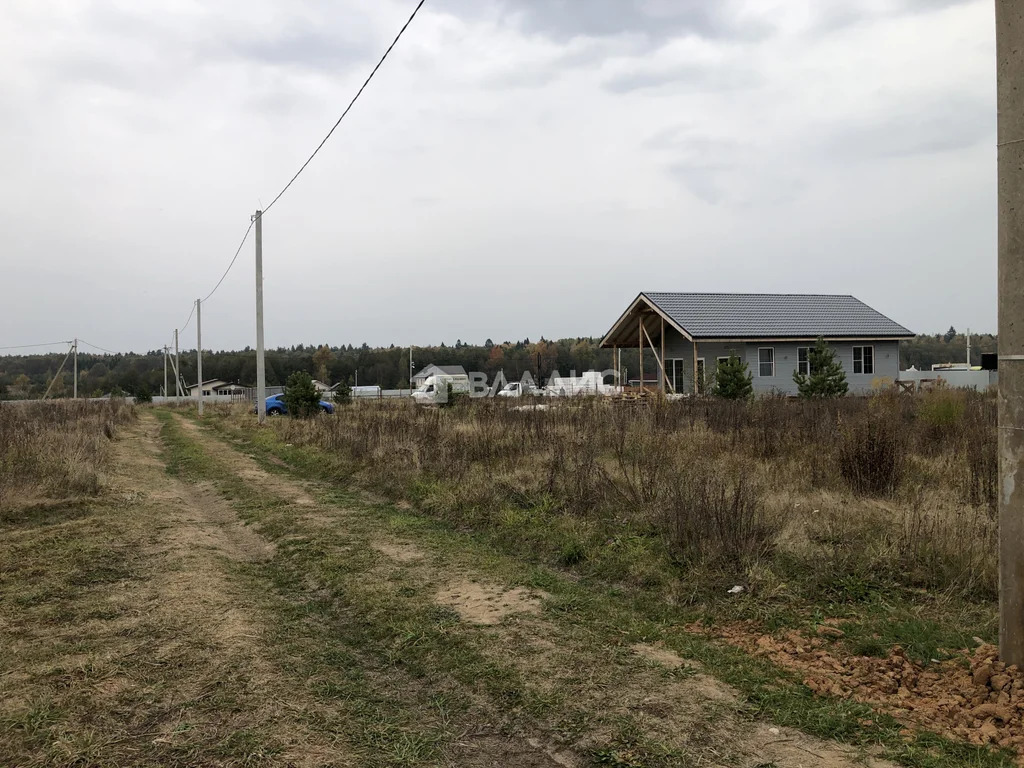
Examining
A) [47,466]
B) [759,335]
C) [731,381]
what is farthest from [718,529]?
[759,335]

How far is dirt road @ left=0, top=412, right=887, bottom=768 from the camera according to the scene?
10.7ft

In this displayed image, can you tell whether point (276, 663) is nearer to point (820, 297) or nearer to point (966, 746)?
point (966, 746)

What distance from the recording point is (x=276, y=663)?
4.25 metres

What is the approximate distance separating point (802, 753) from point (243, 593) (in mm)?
4268

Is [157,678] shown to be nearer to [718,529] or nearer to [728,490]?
[718,529]

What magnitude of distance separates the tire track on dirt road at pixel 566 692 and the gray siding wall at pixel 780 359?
80.9ft

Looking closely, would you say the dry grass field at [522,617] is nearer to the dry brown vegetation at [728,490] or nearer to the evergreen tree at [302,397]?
the dry brown vegetation at [728,490]

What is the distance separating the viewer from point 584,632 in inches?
187

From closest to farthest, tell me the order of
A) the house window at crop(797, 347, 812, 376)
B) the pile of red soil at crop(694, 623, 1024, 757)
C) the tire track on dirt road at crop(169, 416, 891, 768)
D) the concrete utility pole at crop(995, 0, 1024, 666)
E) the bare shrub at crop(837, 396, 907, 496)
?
the tire track on dirt road at crop(169, 416, 891, 768), the pile of red soil at crop(694, 623, 1024, 757), the concrete utility pole at crop(995, 0, 1024, 666), the bare shrub at crop(837, 396, 907, 496), the house window at crop(797, 347, 812, 376)

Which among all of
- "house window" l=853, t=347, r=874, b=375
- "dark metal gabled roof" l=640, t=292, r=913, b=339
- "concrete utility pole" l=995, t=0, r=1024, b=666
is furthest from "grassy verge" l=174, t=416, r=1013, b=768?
"house window" l=853, t=347, r=874, b=375

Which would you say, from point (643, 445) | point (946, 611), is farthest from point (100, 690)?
point (643, 445)

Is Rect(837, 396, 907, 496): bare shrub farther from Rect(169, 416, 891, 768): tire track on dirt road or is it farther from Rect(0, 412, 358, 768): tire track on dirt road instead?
Rect(0, 412, 358, 768): tire track on dirt road

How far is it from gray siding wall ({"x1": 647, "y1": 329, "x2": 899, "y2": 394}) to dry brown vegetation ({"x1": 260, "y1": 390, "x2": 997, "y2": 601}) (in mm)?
14610

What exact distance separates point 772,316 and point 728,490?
84.3 feet
